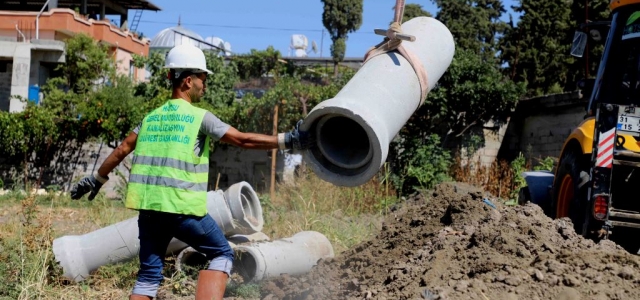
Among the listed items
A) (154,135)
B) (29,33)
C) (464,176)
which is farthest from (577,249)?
(29,33)

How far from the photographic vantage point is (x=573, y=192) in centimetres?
720

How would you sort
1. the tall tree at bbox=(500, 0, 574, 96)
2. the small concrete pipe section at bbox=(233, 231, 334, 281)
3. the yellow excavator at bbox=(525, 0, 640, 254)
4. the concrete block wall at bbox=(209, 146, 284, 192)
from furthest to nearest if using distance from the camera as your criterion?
the tall tree at bbox=(500, 0, 574, 96), the concrete block wall at bbox=(209, 146, 284, 192), the small concrete pipe section at bbox=(233, 231, 334, 281), the yellow excavator at bbox=(525, 0, 640, 254)

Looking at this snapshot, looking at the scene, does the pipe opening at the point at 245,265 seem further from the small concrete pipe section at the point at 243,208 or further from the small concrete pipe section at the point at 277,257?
the small concrete pipe section at the point at 243,208

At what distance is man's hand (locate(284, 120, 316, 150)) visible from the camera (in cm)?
523

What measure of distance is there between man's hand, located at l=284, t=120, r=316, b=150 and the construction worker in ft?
0.80

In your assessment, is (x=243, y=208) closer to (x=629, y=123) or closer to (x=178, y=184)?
(x=178, y=184)

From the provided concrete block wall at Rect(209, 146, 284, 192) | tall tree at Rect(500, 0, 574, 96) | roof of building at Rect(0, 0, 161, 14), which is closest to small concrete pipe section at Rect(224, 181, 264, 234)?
concrete block wall at Rect(209, 146, 284, 192)

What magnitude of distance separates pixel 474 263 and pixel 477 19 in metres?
26.4

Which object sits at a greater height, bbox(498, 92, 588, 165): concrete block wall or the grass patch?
bbox(498, 92, 588, 165): concrete block wall

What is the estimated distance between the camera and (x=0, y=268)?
646 cm

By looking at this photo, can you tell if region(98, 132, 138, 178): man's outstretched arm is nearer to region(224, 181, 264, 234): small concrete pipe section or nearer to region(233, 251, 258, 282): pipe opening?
region(233, 251, 258, 282): pipe opening

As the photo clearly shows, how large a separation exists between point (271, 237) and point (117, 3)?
2978 centimetres

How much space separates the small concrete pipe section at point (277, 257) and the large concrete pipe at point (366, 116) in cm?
133

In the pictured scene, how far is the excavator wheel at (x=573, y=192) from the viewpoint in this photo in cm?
681
